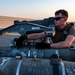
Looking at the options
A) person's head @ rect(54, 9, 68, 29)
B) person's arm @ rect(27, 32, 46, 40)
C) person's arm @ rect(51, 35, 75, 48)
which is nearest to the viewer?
person's arm @ rect(51, 35, 75, 48)

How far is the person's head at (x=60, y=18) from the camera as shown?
6445mm

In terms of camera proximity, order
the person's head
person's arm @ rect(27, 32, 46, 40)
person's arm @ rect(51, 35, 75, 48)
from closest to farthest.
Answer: person's arm @ rect(51, 35, 75, 48) < person's arm @ rect(27, 32, 46, 40) < the person's head

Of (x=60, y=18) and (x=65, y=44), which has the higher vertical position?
(x=60, y=18)

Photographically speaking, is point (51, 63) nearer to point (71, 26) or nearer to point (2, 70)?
point (2, 70)

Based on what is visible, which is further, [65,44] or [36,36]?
[36,36]

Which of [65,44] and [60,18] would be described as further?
[60,18]

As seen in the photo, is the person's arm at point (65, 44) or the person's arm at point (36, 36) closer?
the person's arm at point (65, 44)

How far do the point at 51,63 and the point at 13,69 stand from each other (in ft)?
1.97

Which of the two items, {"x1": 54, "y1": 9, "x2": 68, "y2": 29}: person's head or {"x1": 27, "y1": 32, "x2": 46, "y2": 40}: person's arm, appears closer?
{"x1": 27, "y1": 32, "x2": 46, "y2": 40}: person's arm

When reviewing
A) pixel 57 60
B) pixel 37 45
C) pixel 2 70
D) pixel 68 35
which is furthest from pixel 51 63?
pixel 68 35

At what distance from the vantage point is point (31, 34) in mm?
6406

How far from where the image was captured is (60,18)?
21.3 ft

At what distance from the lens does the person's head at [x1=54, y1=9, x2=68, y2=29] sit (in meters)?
6.45

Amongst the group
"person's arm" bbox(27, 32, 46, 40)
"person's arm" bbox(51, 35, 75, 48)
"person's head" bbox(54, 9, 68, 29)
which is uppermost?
"person's head" bbox(54, 9, 68, 29)
